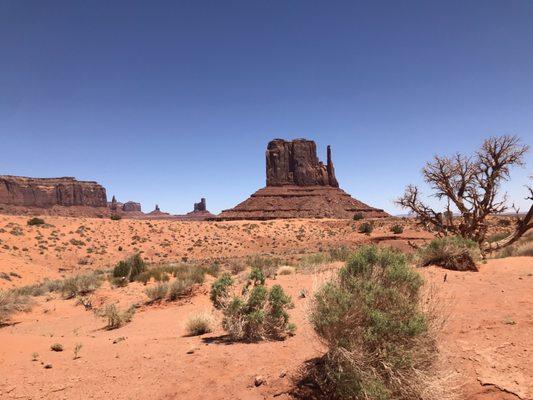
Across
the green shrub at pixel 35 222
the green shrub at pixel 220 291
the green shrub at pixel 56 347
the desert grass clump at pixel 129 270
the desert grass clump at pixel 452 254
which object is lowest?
the green shrub at pixel 56 347

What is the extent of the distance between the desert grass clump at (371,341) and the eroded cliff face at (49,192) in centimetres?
15043

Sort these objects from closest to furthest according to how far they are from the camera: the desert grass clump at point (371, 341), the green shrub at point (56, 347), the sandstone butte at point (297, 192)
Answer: the desert grass clump at point (371, 341) → the green shrub at point (56, 347) → the sandstone butte at point (297, 192)

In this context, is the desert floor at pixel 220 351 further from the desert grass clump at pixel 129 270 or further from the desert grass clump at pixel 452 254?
the desert grass clump at pixel 129 270

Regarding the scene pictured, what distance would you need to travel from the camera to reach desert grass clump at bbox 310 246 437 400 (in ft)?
14.3

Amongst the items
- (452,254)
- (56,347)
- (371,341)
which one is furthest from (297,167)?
(371,341)

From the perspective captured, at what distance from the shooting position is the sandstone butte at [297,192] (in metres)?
85.3

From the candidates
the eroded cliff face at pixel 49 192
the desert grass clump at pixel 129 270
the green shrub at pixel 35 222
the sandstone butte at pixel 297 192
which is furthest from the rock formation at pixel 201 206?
the desert grass clump at pixel 129 270

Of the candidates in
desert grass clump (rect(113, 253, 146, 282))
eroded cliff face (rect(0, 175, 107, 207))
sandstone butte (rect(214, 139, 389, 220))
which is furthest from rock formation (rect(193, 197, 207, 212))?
desert grass clump (rect(113, 253, 146, 282))

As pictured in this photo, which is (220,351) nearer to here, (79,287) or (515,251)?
(79,287)

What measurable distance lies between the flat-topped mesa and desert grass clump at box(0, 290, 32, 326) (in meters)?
101

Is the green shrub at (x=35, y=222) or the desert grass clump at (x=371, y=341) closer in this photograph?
the desert grass clump at (x=371, y=341)

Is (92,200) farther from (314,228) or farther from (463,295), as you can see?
(463,295)

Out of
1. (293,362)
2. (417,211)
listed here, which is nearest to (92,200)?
(417,211)

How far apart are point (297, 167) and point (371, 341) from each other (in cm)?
11304
